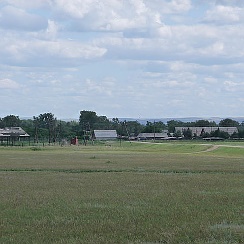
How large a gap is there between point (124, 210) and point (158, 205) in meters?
1.72

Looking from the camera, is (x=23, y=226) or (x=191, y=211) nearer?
(x=23, y=226)

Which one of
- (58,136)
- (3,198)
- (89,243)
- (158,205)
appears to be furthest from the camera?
(58,136)

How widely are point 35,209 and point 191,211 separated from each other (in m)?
5.02

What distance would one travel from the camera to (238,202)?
21.4 meters

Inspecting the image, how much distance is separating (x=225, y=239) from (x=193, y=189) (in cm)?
1256

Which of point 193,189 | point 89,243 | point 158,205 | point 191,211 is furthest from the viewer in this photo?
point 193,189

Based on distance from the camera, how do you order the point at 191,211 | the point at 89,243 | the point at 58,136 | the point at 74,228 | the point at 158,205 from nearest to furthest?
the point at 89,243, the point at 74,228, the point at 191,211, the point at 158,205, the point at 58,136

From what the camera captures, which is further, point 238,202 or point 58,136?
point 58,136

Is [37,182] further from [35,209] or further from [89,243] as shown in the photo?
[89,243]

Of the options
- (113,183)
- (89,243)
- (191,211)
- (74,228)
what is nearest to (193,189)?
(113,183)

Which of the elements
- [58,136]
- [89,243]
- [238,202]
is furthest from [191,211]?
[58,136]

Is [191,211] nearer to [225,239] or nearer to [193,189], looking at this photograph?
[225,239]

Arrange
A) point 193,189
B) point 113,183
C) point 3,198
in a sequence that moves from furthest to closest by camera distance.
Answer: point 113,183 < point 193,189 < point 3,198

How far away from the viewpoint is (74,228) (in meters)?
15.7
